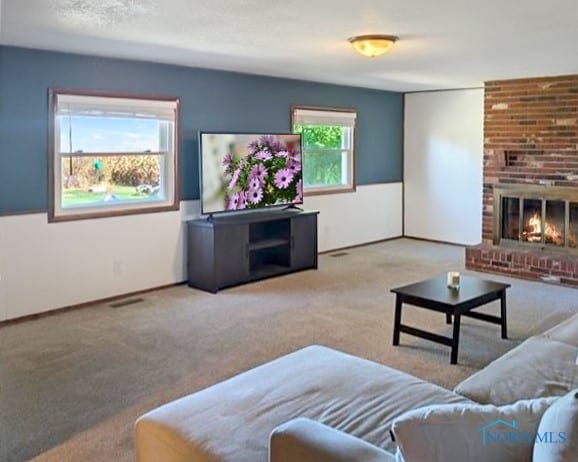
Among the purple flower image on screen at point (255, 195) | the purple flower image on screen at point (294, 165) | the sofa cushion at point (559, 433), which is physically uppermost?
the purple flower image on screen at point (294, 165)

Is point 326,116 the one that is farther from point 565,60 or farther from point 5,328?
point 5,328

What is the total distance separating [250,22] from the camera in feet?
11.9

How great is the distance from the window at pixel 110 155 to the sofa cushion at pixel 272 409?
10.3 ft

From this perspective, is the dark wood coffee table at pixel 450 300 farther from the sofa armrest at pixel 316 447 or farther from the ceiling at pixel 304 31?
the sofa armrest at pixel 316 447

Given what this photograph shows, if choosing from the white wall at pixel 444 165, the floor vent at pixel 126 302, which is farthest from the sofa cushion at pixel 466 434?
the white wall at pixel 444 165

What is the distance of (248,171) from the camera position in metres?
6.11

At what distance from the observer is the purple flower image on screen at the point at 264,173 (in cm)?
598

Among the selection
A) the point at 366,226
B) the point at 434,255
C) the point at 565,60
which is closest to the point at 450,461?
the point at 565,60

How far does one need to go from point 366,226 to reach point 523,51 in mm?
3804

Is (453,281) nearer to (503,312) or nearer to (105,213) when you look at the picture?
(503,312)

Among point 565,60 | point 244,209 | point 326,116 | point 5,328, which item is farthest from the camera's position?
point 326,116

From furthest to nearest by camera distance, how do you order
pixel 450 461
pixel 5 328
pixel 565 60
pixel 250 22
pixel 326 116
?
pixel 326 116 < pixel 565 60 < pixel 5 328 < pixel 250 22 < pixel 450 461

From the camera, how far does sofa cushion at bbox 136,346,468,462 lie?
200cm

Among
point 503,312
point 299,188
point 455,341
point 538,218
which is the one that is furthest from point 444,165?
point 455,341
